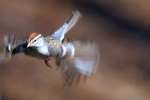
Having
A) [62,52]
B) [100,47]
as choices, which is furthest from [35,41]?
[100,47]

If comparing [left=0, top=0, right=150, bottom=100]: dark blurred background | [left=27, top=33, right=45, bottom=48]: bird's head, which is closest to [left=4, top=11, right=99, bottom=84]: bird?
[left=27, top=33, right=45, bottom=48]: bird's head

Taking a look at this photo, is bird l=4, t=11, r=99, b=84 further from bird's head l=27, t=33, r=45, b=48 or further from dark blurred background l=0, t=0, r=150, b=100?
dark blurred background l=0, t=0, r=150, b=100

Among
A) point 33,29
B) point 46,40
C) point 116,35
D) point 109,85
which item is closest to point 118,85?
point 109,85

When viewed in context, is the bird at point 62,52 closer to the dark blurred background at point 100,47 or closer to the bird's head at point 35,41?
the bird's head at point 35,41

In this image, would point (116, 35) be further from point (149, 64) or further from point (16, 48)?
point (16, 48)

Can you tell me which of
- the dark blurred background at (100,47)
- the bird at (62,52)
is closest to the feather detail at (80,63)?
the bird at (62,52)

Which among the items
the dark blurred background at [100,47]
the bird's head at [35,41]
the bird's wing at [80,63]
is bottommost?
the bird's wing at [80,63]
